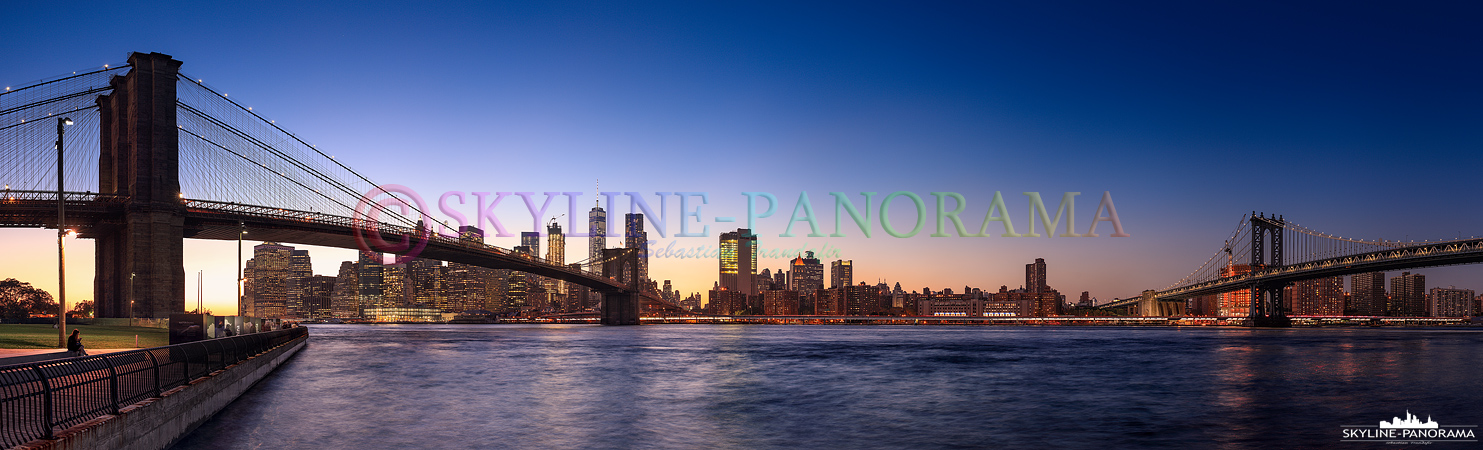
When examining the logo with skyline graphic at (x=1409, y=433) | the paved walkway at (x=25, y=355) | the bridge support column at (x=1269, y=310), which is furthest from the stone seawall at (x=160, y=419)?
the bridge support column at (x=1269, y=310)

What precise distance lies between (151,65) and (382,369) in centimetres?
2624

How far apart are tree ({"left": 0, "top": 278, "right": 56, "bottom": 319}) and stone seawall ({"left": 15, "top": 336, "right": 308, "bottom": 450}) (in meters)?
116

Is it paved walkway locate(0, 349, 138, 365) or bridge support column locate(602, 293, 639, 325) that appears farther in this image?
bridge support column locate(602, 293, 639, 325)

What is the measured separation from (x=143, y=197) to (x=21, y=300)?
90811mm

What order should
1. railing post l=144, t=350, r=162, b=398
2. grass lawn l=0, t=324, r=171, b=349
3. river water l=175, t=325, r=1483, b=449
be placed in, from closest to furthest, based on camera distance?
railing post l=144, t=350, r=162, b=398 → river water l=175, t=325, r=1483, b=449 → grass lawn l=0, t=324, r=171, b=349

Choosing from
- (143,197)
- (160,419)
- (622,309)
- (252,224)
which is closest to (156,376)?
(160,419)

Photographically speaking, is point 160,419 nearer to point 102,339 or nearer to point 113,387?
point 113,387

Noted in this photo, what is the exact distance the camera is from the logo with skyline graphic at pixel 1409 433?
677 inches

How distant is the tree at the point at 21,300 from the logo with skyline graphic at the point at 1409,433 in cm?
13493

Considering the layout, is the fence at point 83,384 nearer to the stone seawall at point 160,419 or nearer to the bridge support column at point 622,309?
the stone seawall at point 160,419

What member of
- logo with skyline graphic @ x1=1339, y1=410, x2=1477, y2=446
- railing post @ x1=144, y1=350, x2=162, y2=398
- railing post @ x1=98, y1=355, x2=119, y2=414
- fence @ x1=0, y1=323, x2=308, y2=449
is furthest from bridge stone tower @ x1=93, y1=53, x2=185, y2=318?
logo with skyline graphic @ x1=1339, y1=410, x2=1477, y2=446

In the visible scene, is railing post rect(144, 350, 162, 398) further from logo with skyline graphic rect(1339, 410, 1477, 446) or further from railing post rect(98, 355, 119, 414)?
logo with skyline graphic rect(1339, 410, 1477, 446)

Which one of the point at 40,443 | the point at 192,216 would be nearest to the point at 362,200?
Result: the point at 192,216

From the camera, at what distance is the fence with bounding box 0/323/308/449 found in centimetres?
983
